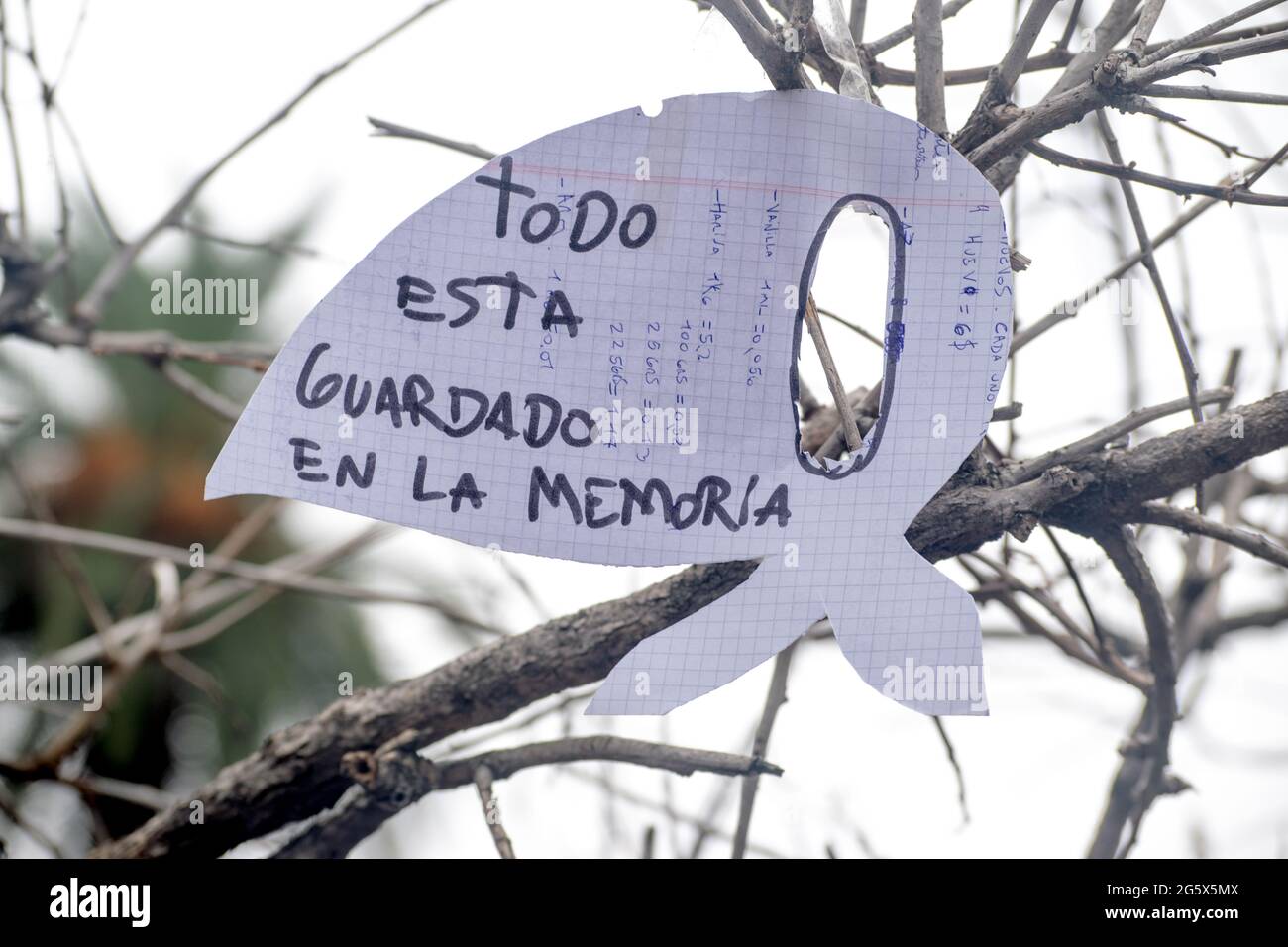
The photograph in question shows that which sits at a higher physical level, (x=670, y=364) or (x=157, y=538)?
(x=670, y=364)

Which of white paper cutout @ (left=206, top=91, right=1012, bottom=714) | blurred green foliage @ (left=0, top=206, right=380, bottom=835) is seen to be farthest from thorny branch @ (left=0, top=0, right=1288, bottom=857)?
blurred green foliage @ (left=0, top=206, right=380, bottom=835)

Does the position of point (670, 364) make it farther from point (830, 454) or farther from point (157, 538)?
point (157, 538)

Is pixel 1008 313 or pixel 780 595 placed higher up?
pixel 1008 313

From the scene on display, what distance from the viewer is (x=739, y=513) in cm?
52

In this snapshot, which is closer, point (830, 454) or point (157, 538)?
point (830, 454)

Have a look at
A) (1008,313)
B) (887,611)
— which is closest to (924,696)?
(887,611)

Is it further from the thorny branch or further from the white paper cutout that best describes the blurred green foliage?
the white paper cutout

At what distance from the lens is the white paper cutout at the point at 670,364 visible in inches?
19.9

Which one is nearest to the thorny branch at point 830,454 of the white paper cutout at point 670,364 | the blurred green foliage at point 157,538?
the white paper cutout at point 670,364

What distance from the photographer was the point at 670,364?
0.52m

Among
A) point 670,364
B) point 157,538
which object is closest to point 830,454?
point 670,364

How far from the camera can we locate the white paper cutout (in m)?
0.51
